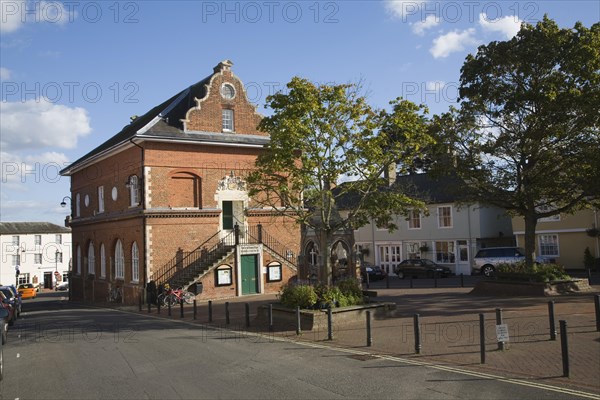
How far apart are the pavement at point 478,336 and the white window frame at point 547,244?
20455 mm

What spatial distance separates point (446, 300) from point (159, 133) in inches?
670

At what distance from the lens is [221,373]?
34.2 feet

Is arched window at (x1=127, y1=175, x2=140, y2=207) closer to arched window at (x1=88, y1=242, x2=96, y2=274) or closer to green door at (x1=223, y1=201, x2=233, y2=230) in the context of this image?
green door at (x1=223, y1=201, x2=233, y2=230)

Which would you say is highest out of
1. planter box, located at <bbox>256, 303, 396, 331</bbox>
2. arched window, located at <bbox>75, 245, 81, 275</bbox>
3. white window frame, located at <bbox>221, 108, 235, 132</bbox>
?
white window frame, located at <bbox>221, 108, 235, 132</bbox>

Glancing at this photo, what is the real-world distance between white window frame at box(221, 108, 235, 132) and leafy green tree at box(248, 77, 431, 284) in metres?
13.4

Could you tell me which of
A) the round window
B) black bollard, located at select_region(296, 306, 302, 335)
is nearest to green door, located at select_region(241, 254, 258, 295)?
the round window

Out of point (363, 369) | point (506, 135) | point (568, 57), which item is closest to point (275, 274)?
point (506, 135)

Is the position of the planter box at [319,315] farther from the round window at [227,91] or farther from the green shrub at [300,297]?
the round window at [227,91]

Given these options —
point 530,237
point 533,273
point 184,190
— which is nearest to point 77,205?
point 184,190

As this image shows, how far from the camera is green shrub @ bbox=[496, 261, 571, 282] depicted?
21.6 meters

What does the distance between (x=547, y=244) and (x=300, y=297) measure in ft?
96.0

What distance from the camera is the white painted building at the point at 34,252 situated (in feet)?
237

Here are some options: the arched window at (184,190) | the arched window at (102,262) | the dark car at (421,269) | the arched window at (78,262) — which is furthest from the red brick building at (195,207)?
the dark car at (421,269)

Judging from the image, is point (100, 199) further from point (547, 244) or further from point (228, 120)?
point (547, 244)
